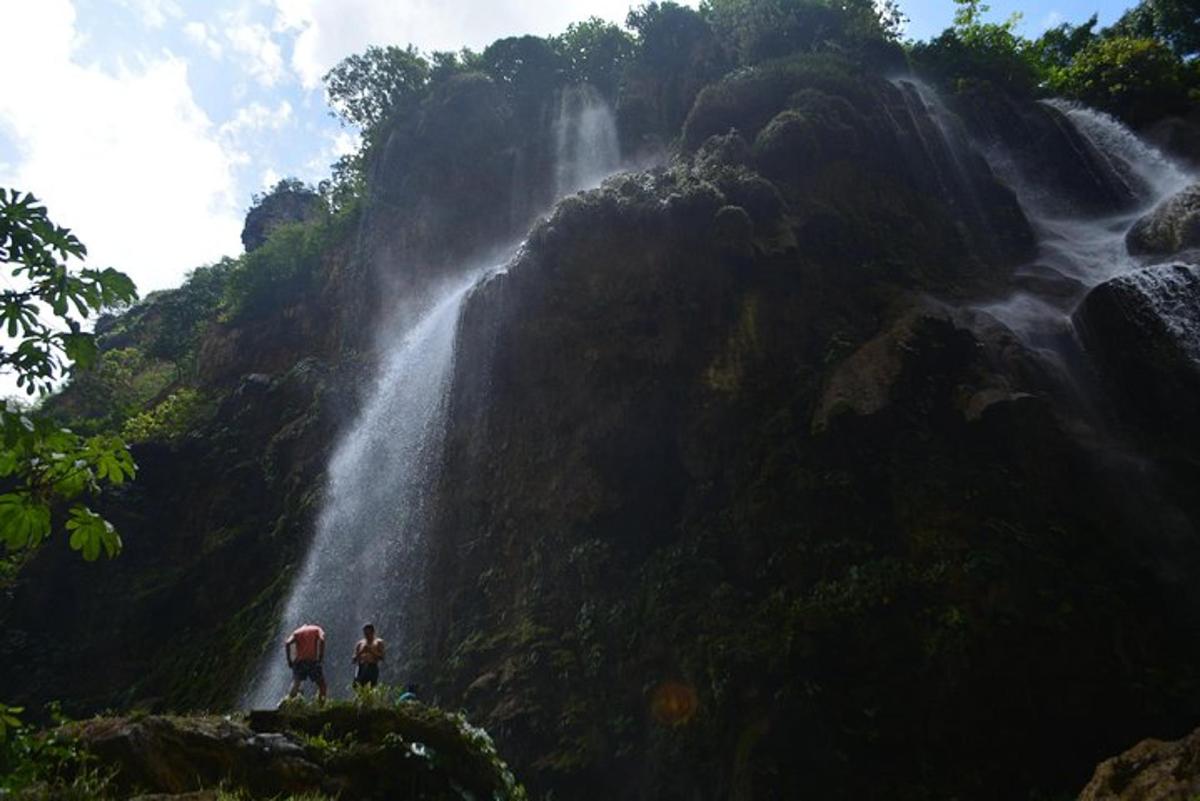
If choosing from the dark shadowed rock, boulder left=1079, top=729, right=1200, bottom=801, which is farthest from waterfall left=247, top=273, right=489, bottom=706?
the dark shadowed rock

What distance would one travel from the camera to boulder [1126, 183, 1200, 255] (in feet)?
49.9

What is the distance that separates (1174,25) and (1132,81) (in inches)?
318

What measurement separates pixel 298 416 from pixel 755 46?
1824cm

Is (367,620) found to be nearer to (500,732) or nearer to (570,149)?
Result: (500,732)

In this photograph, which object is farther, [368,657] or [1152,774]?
[368,657]

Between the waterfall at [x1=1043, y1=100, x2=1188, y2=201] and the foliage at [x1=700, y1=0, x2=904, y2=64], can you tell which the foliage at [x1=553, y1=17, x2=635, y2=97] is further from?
the waterfall at [x1=1043, y1=100, x2=1188, y2=201]

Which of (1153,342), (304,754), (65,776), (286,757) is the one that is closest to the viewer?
(65,776)

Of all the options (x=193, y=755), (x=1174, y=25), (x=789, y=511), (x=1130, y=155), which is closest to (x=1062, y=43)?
(x=1174, y=25)

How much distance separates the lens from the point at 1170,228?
51.5 feet

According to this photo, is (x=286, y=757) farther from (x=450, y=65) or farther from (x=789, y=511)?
(x=450, y=65)

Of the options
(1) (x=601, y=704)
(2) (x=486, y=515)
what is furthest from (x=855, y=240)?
(1) (x=601, y=704)

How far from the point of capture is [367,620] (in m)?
16.9

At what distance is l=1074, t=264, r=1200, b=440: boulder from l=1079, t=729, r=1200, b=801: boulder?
7615 mm

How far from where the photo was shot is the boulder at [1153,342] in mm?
12180
